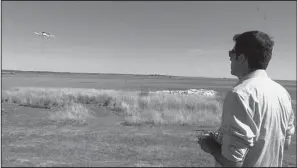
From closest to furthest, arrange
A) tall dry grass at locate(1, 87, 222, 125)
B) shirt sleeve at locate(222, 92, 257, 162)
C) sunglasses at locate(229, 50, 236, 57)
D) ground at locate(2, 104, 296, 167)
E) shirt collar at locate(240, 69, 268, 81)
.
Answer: shirt sleeve at locate(222, 92, 257, 162) → shirt collar at locate(240, 69, 268, 81) → sunglasses at locate(229, 50, 236, 57) → ground at locate(2, 104, 296, 167) → tall dry grass at locate(1, 87, 222, 125)

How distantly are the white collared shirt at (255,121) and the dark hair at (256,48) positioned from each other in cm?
6

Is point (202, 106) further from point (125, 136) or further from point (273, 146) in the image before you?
point (273, 146)

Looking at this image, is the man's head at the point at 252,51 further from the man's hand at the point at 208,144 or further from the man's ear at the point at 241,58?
the man's hand at the point at 208,144

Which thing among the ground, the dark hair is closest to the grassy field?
the ground

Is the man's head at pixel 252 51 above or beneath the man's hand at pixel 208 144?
above

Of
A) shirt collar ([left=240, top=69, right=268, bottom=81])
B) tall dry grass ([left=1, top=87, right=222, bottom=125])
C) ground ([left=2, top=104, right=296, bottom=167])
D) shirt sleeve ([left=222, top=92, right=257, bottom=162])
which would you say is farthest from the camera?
tall dry grass ([left=1, top=87, right=222, bottom=125])

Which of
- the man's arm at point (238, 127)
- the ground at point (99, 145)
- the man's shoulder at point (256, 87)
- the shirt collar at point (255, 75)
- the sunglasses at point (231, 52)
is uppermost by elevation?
the sunglasses at point (231, 52)

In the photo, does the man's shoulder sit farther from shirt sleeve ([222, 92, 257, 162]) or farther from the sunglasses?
the sunglasses

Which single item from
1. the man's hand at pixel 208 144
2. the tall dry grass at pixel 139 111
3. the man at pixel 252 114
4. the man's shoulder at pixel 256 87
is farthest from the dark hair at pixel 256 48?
the tall dry grass at pixel 139 111

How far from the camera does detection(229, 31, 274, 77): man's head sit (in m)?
1.63

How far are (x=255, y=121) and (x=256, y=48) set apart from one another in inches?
16.5

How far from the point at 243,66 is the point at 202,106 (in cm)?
1786

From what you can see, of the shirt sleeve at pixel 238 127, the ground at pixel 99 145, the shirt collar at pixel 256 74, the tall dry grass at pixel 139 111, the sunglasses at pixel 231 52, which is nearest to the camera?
the shirt sleeve at pixel 238 127

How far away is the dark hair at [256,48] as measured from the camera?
163 cm
